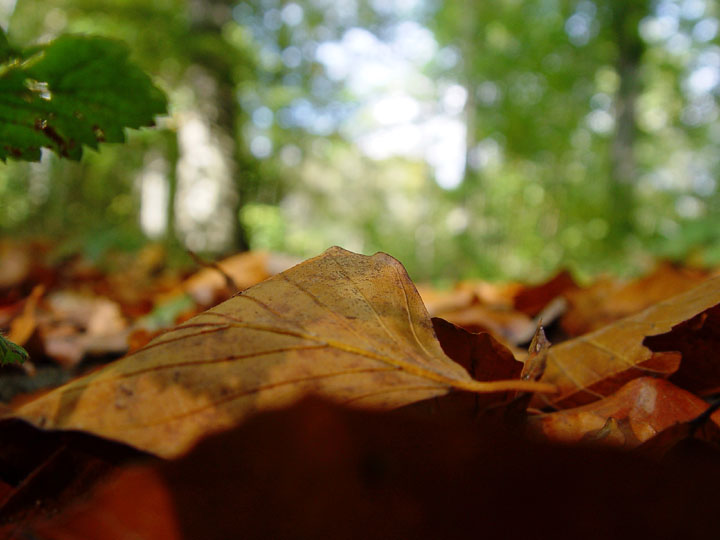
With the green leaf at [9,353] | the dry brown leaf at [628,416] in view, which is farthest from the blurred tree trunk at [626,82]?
the green leaf at [9,353]

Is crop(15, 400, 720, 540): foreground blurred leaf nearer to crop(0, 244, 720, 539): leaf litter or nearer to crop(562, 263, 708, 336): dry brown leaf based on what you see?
crop(0, 244, 720, 539): leaf litter

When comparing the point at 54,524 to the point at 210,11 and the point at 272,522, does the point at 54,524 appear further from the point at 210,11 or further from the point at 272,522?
the point at 210,11

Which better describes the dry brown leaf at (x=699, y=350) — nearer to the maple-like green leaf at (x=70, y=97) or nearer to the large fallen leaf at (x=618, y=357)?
A: the large fallen leaf at (x=618, y=357)

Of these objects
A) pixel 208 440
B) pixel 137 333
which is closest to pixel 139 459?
pixel 208 440

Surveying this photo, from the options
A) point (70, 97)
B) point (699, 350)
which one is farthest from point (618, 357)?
point (70, 97)

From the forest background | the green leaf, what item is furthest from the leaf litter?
the forest background

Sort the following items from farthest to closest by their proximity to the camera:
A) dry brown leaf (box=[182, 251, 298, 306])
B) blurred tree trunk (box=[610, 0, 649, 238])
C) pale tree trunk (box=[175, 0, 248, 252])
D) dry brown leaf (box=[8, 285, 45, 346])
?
blurred tree trunk (box=[610, 0, 649, 238]), pale tree trunk (box=[175, 0, 248, 252]), dry brown leaf (box=[182, 251, 298, 306]), dry brown leaf (box=[8, 285, 45, 346])
